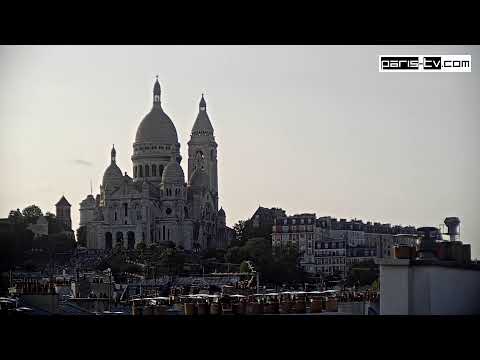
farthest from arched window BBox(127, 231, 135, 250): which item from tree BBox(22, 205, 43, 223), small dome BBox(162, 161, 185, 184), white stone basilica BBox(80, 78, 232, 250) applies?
tree BBox(22, 205, 43, 223)

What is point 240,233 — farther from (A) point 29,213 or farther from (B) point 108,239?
(A) point 29,213

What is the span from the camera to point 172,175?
2771 inches

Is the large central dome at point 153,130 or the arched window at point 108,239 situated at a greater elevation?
the large central dome at point 153,130

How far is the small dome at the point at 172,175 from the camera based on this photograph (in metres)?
69.9

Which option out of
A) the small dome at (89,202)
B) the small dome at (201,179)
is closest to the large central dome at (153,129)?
the small dome at (201,179)

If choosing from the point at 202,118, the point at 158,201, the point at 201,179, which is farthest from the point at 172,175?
the point at 202,118

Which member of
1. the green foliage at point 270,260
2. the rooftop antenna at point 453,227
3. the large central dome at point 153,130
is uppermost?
the large central dome at point 153,130

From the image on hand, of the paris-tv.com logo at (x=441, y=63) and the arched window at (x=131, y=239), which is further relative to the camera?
the arched window at (x=131, y=239)

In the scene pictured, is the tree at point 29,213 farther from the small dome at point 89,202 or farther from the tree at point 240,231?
the small dome at point 89,202

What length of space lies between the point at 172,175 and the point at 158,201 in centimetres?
160

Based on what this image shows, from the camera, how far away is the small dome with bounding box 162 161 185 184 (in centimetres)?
6994

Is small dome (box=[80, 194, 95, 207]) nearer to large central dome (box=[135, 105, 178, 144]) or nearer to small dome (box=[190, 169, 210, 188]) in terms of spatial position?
large central dome (box=[135, 105, 178, 144])
